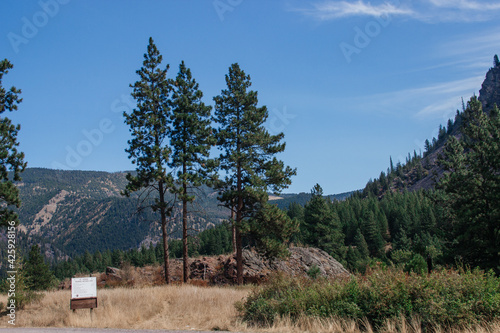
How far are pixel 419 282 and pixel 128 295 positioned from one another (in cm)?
1238

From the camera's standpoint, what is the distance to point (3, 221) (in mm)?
19172

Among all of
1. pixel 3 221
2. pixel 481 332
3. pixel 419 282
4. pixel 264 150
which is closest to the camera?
pixel 481 332

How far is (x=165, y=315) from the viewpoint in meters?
14.0

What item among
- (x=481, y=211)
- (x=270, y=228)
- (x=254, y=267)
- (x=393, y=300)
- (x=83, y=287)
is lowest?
(x=254, y=267)

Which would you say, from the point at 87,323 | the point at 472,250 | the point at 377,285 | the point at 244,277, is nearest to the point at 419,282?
the point at 377,285

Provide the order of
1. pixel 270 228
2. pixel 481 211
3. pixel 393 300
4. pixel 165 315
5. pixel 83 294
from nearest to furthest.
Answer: pixel 393 300, pixel 83 294, pixel 165 315, pixel 270 228, pixel 481 211

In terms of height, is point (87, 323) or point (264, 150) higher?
point (264, 150)

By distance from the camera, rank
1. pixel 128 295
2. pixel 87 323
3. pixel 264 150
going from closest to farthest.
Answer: pixel 87 323 → pixel 128 295 → pixel 264 150

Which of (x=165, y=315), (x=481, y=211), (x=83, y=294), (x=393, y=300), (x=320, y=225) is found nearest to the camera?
(x=393, y=300)

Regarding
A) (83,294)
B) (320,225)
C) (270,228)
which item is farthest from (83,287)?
(320,225)

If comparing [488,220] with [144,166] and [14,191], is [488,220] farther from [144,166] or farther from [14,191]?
[14,191]

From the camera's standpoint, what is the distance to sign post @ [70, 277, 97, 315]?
13.7 m

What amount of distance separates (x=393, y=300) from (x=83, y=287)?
11.0 meters

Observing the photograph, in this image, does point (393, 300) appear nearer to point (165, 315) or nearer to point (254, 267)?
point (165, 315)
